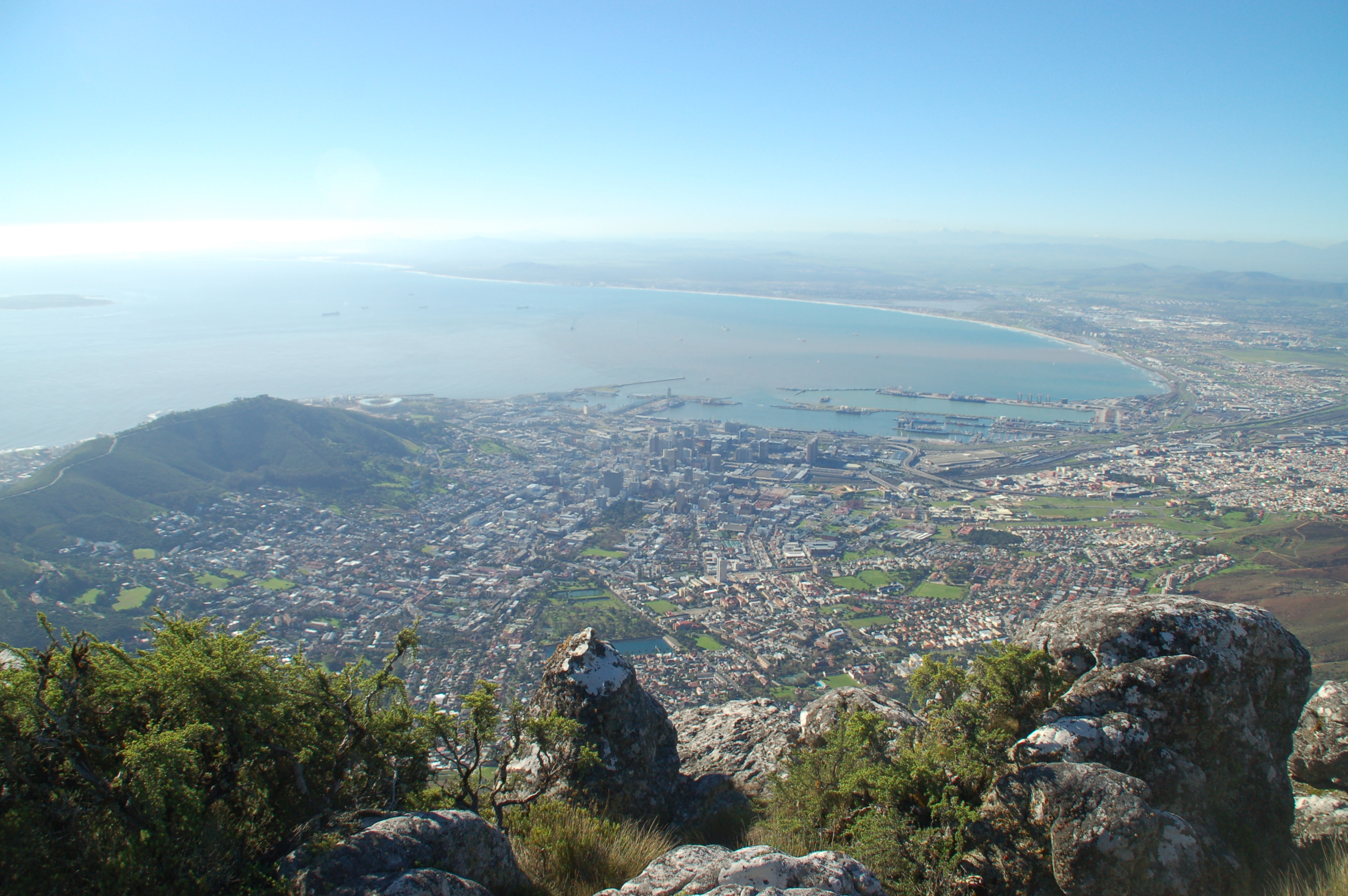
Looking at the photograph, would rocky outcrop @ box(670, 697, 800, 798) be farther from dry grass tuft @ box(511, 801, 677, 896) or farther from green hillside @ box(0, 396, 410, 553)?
green hillside @ box(0, 396, 410, 553)

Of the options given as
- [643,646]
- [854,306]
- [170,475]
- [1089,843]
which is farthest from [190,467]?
[854,306]

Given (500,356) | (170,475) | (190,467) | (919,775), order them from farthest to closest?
(500,356), (190,467), (170,475), (919,775)

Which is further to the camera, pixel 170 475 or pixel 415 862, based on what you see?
pixel 170 475

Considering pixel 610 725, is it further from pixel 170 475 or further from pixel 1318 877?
pixel 170 475

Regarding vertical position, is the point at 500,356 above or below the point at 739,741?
above

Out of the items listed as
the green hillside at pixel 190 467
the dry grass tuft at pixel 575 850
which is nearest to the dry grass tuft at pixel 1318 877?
the dry grass tuft at pixel 575 850

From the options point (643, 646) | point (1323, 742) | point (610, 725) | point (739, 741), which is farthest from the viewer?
point (643, 646)

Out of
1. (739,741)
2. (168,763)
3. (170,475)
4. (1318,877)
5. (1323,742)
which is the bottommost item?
(170,475)
